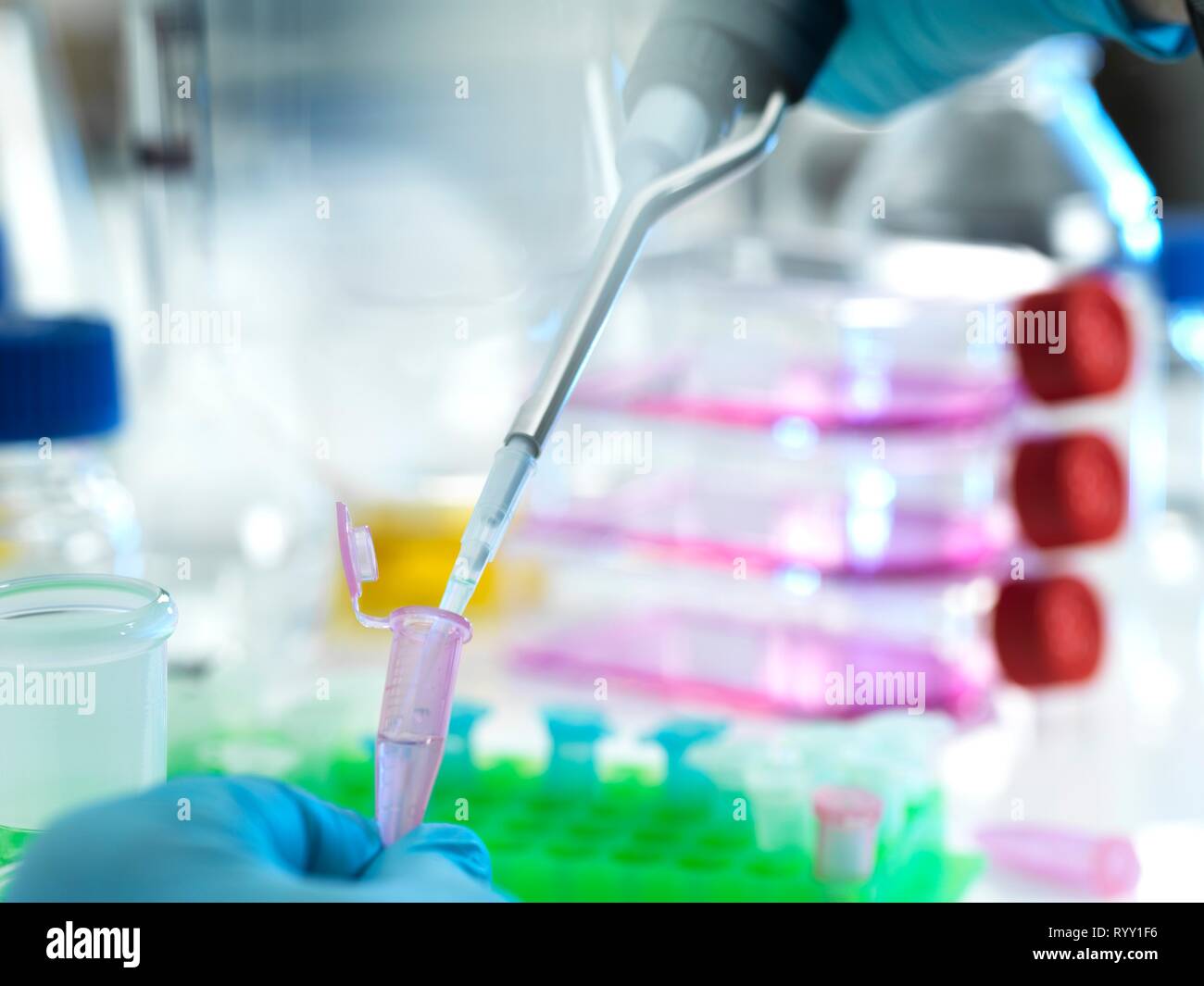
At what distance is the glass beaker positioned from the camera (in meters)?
0.38

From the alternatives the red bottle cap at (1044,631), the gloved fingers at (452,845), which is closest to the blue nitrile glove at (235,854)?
the gloved fingers at (452,845)

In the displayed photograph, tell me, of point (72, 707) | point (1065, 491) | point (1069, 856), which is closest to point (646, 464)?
point (1065, 491)

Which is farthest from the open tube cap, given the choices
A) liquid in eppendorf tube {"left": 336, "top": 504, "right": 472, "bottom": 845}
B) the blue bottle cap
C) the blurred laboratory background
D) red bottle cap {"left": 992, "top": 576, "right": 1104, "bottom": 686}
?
red bottle cap {"left": 992, "top": 576, "right": 1104, "bottom": 686}

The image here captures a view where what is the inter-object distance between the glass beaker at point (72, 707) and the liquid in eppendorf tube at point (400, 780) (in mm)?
67

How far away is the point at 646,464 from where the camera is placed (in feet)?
2.56

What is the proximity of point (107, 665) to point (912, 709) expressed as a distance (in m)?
0.42

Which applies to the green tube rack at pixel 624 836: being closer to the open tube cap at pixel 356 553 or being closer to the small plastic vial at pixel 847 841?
the small plastic vial at pixel 847 841

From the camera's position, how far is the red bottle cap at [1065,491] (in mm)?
656

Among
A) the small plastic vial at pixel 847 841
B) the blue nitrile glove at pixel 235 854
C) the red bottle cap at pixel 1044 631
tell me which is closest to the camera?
the blue nitrile glove at pixel 235 854

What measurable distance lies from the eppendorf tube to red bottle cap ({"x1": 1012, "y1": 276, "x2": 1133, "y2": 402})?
41cm

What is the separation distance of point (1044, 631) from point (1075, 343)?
0.14m

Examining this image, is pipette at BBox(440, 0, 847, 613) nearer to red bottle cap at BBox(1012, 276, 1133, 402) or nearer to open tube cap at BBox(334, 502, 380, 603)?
open tube cap at BBox(334, 502, 380, 603)

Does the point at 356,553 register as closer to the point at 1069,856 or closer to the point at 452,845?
the point at 452,845
